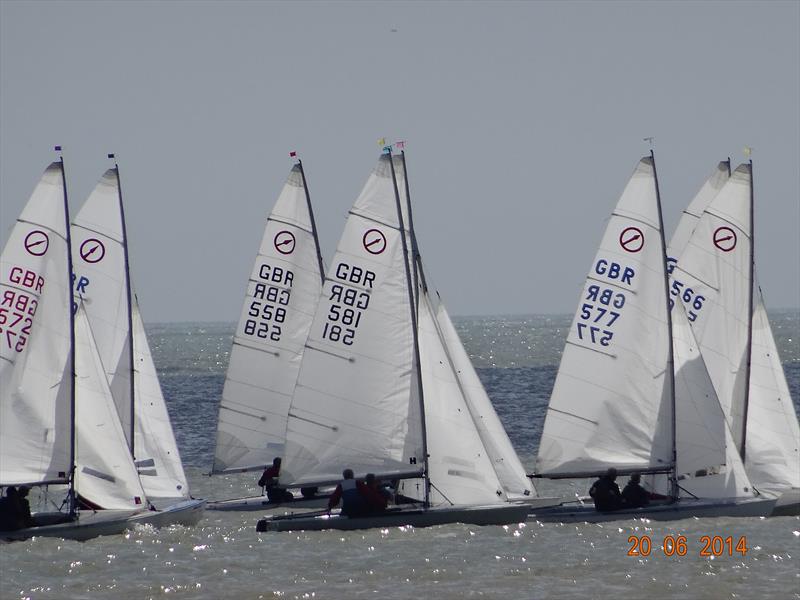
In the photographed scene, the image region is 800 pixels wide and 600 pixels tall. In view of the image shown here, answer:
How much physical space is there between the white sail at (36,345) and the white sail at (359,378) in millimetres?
3581

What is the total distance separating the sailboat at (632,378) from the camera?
2550 centimetres

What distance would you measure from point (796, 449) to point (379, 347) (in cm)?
704

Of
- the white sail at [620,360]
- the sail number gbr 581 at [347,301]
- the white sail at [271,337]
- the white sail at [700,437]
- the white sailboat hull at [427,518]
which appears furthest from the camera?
the white sail at [271,337]

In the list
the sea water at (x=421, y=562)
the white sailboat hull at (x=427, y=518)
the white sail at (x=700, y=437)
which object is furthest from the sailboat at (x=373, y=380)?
the white sail at (x=700, y=437)

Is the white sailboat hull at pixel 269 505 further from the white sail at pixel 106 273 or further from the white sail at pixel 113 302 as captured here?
the white sail at pixel 106 273

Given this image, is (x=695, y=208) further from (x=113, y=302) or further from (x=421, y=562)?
(x=421, y=562)

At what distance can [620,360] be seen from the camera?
25.8 meters

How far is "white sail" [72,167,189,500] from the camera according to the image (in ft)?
91.1

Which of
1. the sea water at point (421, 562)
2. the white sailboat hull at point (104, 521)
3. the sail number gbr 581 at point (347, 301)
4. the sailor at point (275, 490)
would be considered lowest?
the sea water at point (421, 562)

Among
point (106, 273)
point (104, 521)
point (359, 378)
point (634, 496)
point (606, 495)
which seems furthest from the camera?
point (106, 273)

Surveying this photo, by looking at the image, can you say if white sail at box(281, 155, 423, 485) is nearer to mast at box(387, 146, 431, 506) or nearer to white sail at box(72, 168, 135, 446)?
mast at box(387, 146, 431, 506)

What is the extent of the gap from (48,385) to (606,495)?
843 centimetres

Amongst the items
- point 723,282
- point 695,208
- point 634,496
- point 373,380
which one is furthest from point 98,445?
point 695,208
